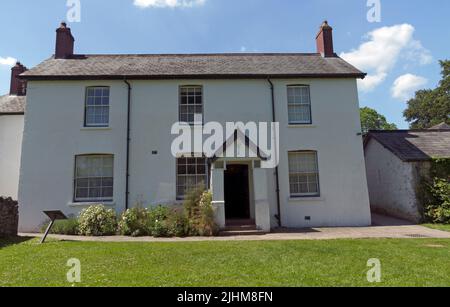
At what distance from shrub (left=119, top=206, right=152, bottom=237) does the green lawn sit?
227 cm

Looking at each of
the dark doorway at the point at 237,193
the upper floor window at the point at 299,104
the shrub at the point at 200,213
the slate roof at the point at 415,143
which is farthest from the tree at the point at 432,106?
the shrub at the point at 200,213

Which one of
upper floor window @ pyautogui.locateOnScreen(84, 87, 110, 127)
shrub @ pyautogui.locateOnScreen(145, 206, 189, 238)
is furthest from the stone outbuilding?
upper floor window @ pyautogui.locateOnScreen(84, 87, 110, 127)

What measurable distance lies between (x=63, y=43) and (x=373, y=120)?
163 feet

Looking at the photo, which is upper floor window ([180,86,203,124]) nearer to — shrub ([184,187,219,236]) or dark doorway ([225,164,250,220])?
dark doorway ([225,164,250,220])

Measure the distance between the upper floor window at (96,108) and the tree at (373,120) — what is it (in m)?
47.1

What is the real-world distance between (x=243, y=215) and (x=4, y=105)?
16.5 metres

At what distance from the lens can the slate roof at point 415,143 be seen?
14312 millimetres

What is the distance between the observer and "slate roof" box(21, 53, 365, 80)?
14.2 m

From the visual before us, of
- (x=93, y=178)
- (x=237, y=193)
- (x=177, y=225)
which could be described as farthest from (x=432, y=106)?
(x=93, y=178)

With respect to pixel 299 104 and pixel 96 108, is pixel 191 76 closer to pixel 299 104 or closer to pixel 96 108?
pixel 96 108

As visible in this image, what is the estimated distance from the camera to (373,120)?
51.3 m

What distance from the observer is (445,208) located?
13219mm
